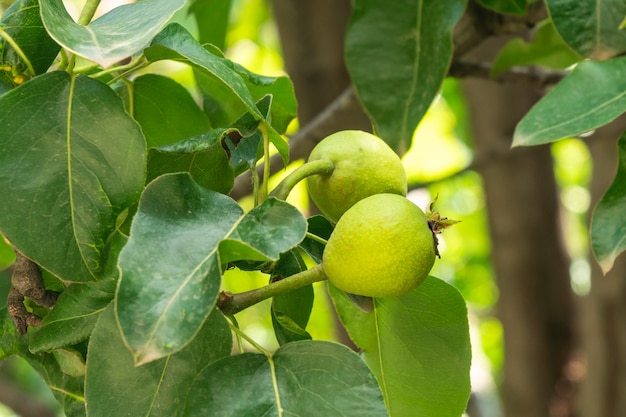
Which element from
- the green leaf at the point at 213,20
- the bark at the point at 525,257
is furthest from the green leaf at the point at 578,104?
the bark at the point at 525,257

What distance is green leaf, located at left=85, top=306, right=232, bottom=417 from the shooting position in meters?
0.54

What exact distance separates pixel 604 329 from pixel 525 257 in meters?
0.31

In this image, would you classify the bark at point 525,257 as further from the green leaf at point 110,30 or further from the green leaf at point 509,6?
the green leaf at point 110,30

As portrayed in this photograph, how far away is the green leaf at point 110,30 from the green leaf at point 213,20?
20.1 inches

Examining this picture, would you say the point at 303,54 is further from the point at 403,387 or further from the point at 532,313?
the point at 403,387

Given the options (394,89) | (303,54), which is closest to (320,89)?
(303,54)

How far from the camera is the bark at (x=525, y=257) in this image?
6.36 feet

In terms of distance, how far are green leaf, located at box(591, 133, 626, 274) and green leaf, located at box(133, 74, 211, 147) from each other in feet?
1.19

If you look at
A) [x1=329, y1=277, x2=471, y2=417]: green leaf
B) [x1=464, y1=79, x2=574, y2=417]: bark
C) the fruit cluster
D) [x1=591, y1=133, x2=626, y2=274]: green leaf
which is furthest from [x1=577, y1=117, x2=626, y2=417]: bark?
the fruit cluster

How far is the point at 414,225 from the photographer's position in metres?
0.54

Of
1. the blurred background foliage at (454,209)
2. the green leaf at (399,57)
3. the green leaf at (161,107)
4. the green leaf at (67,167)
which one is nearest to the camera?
the green leaf at (67,167)

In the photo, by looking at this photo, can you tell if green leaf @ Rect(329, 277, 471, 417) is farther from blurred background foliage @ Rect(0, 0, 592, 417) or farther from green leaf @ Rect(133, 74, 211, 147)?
blurred background foliage @ Rect(0, 0, 592, 417)

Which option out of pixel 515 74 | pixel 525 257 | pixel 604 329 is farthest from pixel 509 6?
pixel 525 257

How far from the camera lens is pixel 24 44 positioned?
590 millimetres
